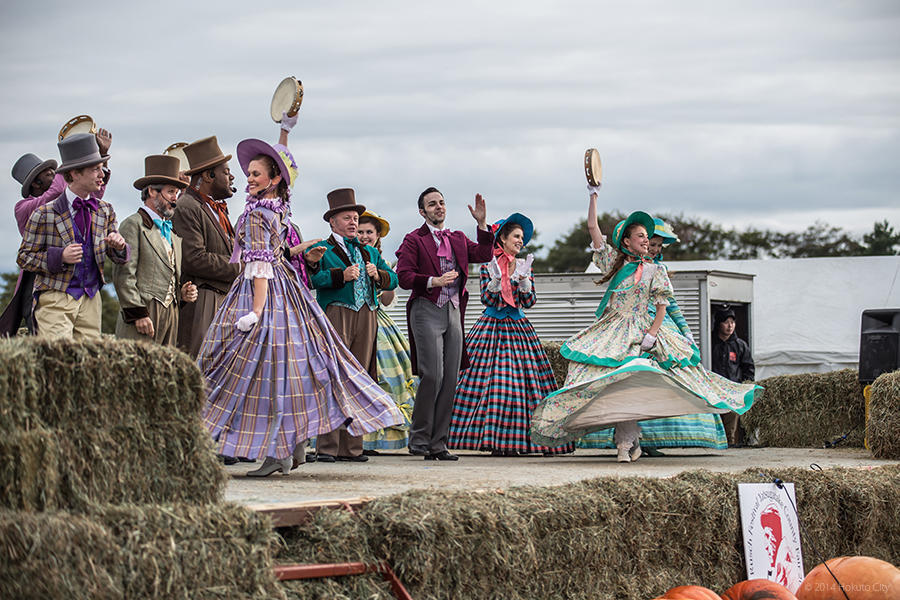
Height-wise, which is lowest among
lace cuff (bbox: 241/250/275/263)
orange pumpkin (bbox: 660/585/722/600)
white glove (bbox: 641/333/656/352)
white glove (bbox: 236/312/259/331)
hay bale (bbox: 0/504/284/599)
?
orange pumpkin (bbox: 660/585/722/600)

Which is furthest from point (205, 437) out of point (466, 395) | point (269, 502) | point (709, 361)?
point (709, 361)

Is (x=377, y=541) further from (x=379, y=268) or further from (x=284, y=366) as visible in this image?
(x=379, y=268)

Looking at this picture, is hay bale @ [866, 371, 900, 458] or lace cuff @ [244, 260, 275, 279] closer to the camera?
lace cuff @ [244, 260, 275, 279]

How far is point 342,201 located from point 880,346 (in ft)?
19.1

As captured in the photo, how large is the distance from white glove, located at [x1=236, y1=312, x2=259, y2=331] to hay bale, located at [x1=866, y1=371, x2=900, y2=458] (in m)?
5.54

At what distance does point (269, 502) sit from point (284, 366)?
1581 mm

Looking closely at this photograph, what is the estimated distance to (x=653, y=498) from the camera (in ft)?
16.6

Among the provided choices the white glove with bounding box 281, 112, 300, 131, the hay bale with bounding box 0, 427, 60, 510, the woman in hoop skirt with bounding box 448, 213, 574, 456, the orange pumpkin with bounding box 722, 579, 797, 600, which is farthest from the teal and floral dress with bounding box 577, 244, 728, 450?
the hay bale with bounding box 0, 427, 60, 510

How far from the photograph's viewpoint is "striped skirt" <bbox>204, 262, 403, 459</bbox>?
5344mm

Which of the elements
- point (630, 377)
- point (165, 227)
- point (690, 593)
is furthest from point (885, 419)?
point (165, 227)

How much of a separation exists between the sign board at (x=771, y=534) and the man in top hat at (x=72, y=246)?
350cm

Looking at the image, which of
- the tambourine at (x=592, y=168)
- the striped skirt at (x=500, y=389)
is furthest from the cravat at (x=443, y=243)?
the tambourine at (x=592, y=168)

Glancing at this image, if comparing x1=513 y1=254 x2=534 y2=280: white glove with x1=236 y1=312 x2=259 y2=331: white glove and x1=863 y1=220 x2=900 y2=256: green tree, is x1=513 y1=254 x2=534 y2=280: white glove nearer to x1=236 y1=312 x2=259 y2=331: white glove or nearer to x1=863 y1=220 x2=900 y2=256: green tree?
x1=236 y1=312 x2=259 y2=331: white glove

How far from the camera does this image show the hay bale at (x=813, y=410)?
1182 centimetres
